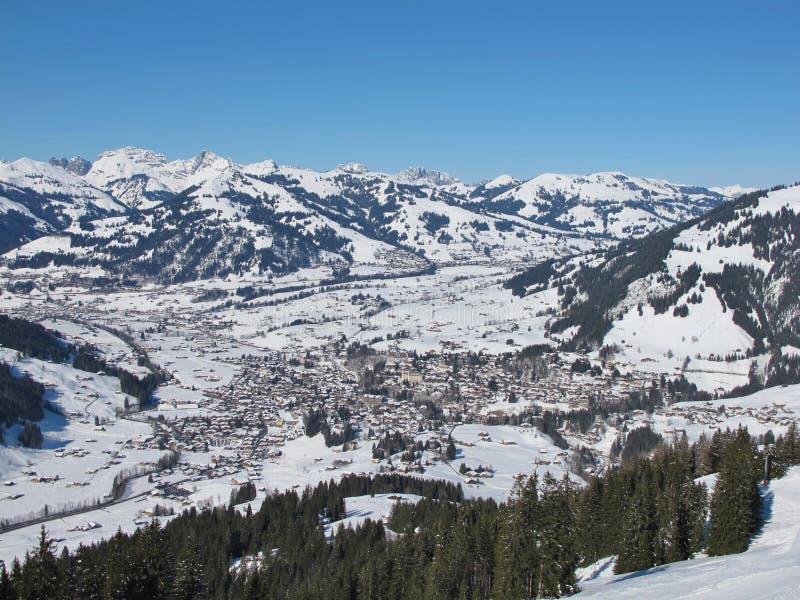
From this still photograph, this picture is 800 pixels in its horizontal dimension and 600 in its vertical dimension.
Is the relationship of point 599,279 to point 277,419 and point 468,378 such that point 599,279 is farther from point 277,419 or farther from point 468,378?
point 277,419

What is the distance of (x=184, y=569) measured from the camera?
Result: 133ft

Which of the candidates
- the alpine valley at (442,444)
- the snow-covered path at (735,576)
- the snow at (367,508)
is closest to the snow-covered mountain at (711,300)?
the alpine valley at (442,444)

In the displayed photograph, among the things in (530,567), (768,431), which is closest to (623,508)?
(530,567)

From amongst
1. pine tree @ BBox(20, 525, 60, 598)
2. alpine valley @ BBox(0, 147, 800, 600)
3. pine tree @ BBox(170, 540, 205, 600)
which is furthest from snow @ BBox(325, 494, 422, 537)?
pine tree @ BBox(20, 525, 60, 598)

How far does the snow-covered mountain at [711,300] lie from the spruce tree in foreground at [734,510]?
8713 centimetres

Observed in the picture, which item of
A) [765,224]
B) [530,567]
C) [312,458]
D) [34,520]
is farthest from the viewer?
[765,224]

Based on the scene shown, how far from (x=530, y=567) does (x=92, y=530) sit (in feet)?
169

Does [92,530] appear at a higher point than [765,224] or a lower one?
lower

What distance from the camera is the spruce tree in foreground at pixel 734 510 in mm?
42906

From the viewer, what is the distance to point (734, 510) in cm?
4319

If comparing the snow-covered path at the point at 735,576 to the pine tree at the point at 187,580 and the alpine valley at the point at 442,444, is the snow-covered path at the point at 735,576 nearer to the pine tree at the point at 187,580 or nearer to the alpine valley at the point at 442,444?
the alpine valley at the point at 442,444

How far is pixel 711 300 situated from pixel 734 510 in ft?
407

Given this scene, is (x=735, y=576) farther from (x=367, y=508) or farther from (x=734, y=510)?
(x=367, y=508)

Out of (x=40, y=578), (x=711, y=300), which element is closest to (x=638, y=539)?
(x=40, y=578)
